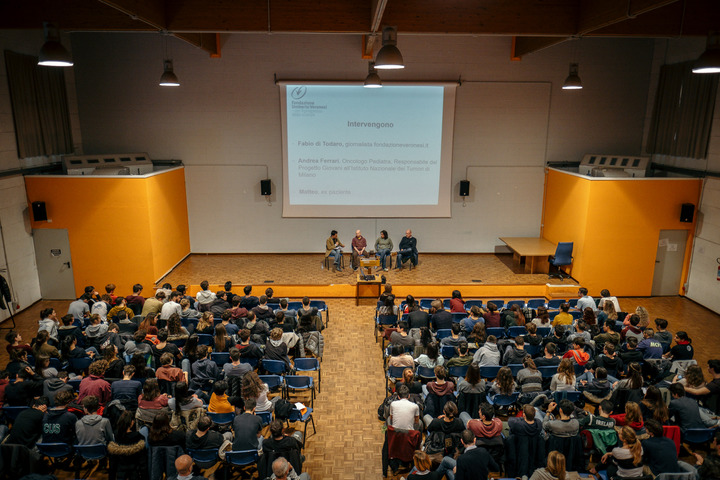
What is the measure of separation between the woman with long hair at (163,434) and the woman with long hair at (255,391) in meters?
0.82

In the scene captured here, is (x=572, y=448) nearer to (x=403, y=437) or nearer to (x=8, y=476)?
(x=403, y=437)

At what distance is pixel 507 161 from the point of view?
552 inches

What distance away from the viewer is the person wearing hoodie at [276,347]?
7137mm

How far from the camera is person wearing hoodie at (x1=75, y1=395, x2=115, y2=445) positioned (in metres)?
5.18

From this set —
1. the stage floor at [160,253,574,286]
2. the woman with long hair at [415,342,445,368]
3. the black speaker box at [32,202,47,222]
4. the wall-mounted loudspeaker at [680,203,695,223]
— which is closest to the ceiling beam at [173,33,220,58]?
the black speaker box at [32,202,47,222]

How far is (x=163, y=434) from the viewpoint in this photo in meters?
5.00

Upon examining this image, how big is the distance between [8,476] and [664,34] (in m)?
12.3

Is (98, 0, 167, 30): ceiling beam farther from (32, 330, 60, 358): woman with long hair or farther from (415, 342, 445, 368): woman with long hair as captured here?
(415, 342, 445, 368): woman with long hair

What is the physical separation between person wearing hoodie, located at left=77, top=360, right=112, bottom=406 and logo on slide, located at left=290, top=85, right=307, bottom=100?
925 cm

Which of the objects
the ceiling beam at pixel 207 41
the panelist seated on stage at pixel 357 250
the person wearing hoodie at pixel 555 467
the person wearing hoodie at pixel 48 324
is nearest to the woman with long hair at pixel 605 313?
the person wearing hoodie at pixel 555 467

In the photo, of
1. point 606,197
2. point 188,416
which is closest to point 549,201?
point 606,197

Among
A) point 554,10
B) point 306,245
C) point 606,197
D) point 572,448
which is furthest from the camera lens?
point 306,245

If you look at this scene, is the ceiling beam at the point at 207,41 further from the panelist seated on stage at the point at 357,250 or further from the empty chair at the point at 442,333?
the empty chair at the point at 442,333

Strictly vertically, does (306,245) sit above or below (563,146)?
below
